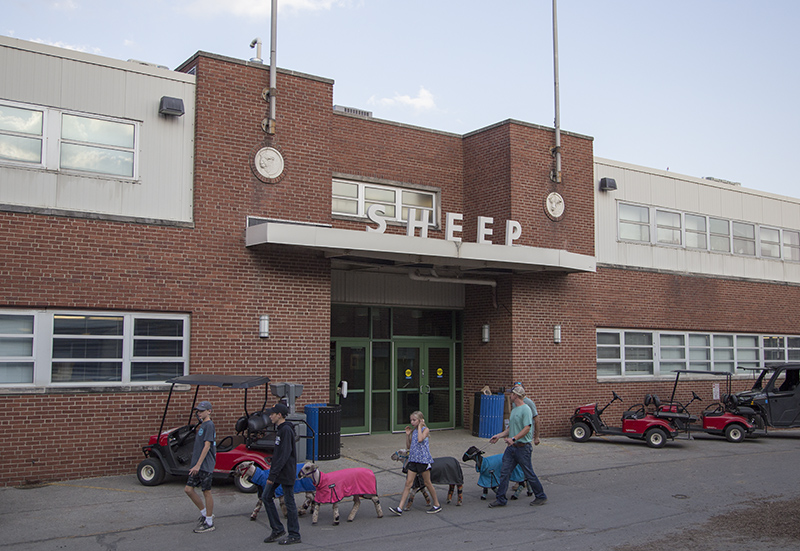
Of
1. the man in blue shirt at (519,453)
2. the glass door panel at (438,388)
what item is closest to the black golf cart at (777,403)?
the glass door panel at (438,388)

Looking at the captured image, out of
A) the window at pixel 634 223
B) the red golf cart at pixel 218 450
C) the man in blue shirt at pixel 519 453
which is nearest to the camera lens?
the man in blue shirt at pixel 519 453

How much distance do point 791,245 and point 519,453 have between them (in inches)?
741

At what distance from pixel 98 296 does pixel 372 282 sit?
703cm

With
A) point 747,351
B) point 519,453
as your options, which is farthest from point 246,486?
point 747,351

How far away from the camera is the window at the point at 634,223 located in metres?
21.1

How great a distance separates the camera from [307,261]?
50.8 feet

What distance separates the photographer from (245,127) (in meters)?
15.0

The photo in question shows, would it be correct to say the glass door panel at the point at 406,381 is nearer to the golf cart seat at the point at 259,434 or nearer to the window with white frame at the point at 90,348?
the window with white frame at the point at 90,348

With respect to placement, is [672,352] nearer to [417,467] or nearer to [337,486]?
[417,467]

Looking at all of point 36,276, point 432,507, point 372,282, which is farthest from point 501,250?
point 36,276

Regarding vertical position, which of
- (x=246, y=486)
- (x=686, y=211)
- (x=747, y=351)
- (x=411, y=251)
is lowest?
(x=246, y=486)

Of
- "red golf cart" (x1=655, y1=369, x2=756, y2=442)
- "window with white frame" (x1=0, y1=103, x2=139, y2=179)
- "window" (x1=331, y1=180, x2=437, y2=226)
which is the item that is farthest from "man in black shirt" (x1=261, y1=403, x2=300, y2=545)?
A: "red golf cart" (x1=655, y1=369, x2=756, y2=442)

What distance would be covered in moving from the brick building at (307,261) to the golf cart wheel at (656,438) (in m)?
2.42

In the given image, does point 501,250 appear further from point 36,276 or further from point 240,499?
point 36,276
